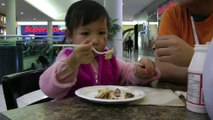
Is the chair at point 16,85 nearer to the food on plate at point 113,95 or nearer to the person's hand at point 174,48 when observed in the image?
the food on plate at point 113,95

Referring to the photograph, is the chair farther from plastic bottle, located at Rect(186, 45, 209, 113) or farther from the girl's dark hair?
plastic bottle, located at Rect(186, 45, 209, 113)

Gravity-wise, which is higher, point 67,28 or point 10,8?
point 10,8

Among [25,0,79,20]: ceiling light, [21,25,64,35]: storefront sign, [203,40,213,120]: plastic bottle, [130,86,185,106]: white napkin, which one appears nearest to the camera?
[203,40,213,120]: plastic bottle

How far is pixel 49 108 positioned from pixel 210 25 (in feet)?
3.32

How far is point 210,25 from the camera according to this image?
123 cm

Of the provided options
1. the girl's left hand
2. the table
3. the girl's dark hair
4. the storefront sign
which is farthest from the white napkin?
the storefront sign

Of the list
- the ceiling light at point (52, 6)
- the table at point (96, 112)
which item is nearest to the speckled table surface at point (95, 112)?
the table at point (96, 112)

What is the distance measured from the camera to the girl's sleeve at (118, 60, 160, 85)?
0.93m

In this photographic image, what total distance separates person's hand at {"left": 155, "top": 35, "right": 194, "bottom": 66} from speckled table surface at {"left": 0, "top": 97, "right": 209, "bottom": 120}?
0.30 meters

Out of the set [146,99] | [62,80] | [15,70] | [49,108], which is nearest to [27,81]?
[62,80]

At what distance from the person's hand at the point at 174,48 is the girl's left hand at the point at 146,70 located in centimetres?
6

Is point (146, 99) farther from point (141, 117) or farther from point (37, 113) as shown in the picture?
point (37, 113)

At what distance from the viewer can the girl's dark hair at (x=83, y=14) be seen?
957mm

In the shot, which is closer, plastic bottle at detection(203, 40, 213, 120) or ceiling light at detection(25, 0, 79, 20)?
plastic bottle at detection(203, 40, 213, 120)
